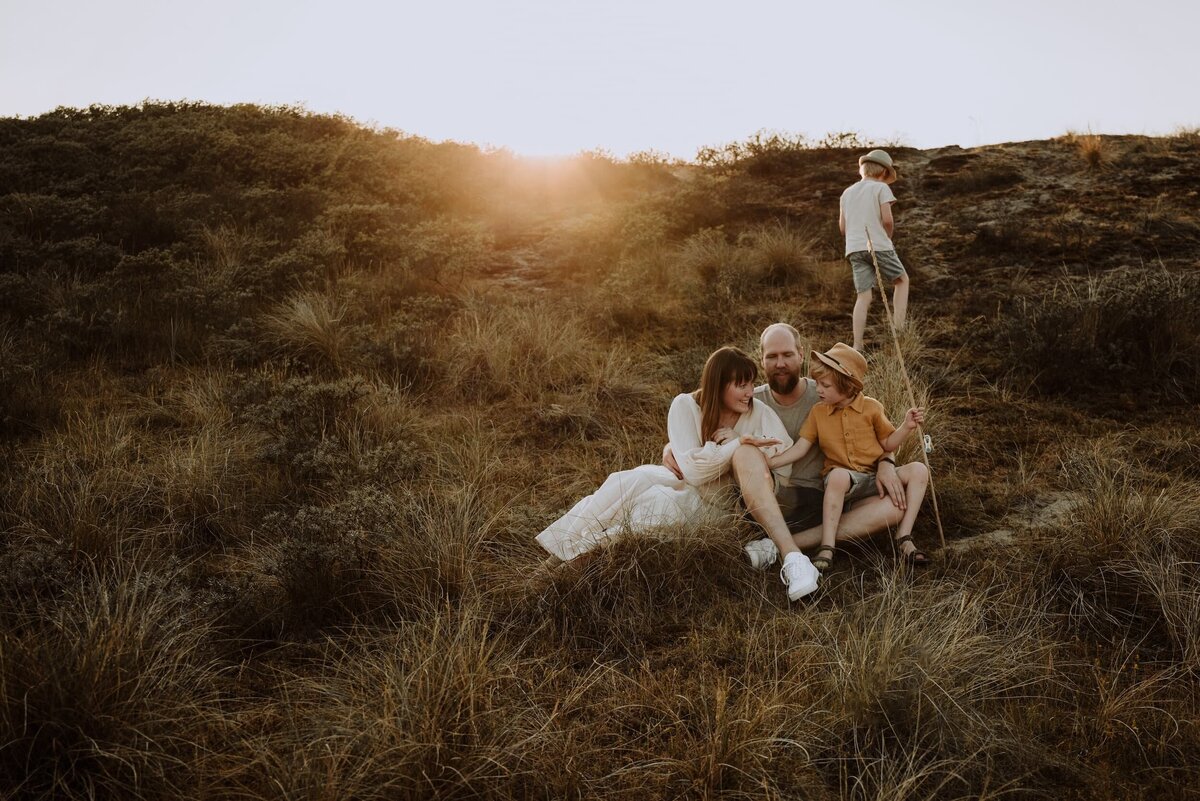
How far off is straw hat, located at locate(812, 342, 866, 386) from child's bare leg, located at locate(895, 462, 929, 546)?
22.2 inches

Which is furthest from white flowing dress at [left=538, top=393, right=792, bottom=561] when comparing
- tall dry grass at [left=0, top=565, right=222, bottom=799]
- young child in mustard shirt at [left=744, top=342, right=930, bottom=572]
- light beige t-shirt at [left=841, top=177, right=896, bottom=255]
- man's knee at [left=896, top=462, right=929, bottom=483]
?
light beige t-shirt at [left=841, top=177, right=896, bottom=255]

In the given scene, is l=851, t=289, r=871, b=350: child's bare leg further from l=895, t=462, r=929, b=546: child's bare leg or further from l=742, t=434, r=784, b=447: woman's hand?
l=742, t=434, r=784, b=447: woman's hand

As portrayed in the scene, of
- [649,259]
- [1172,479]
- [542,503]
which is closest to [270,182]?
[649,259]

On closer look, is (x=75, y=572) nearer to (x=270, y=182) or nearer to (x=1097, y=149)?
(x=270, y=182)

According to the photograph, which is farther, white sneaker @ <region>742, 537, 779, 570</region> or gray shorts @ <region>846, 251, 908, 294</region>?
gray shorts @ <region>846, 251, 908, 294</region>

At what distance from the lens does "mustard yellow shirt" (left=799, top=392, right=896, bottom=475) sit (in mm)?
4086

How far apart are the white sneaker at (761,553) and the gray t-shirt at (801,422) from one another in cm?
55

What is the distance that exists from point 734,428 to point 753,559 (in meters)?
0.77

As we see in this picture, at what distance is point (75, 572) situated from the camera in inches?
139

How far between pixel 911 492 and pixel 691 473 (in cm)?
118

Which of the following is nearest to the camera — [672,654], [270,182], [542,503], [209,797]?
[209,797]

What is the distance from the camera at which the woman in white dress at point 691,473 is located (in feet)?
12.8

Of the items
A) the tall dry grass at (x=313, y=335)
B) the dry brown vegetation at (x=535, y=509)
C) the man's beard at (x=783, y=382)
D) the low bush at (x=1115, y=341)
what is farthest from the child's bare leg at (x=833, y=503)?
the tall dry grass at (x=313, y=335)

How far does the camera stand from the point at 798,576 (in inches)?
140
